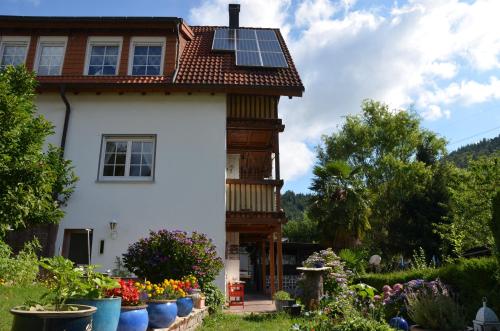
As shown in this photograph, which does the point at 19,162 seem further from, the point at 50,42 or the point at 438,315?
the point at 438,315

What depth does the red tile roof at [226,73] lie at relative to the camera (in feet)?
37.9

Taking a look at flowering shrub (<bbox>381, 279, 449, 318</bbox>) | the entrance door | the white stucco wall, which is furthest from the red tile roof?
flowering shrub (<bbox>381, 279, 449, 318</bbox>)

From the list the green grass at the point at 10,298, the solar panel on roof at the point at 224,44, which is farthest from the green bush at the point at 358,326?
the solar panel on roof at the point at 224,44

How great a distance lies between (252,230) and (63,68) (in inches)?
313

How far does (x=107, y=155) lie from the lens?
1146 cm

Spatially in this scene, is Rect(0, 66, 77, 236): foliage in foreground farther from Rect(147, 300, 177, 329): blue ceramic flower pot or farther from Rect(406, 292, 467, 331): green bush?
Rect(406, 292, 467, 331): green bush

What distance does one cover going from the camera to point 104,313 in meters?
3.71

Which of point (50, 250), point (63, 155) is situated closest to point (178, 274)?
point (50, 250)

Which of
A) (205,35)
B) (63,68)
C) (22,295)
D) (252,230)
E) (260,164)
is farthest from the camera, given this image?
(260,164)

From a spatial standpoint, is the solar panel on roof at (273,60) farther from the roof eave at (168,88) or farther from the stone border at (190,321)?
the stone border at (190,321)

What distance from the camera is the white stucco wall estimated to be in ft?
35.1

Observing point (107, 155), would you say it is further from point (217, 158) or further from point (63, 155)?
point (217, 158)

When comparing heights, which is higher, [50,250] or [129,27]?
[129,27]

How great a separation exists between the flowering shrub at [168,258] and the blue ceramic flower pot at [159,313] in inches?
117
